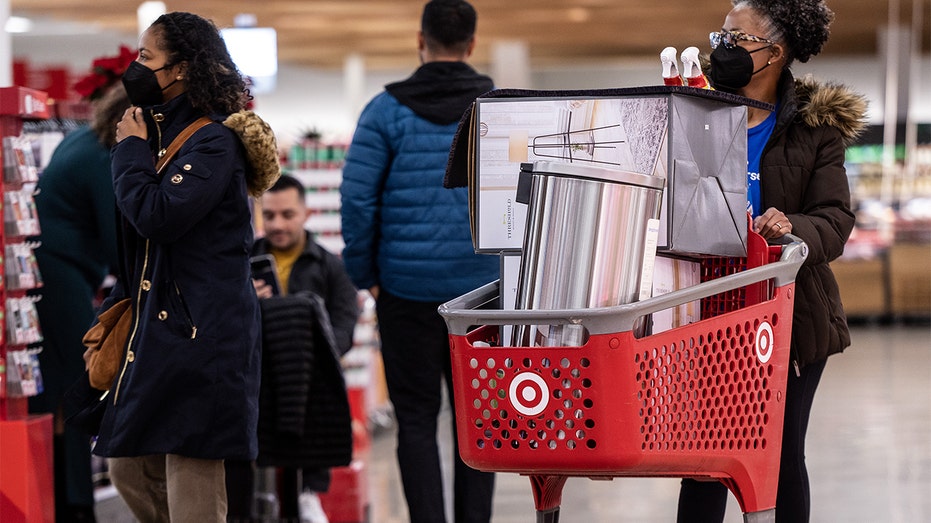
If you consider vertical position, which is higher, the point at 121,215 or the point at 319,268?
the point at 121,215

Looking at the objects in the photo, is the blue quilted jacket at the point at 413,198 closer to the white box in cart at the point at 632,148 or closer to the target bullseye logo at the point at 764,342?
the white box in cart at the point at 632,148

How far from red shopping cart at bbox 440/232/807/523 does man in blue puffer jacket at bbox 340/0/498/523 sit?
1.44 m

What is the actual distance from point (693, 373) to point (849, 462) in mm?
4275

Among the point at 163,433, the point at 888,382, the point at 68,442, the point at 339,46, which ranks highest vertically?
the point at 339,46

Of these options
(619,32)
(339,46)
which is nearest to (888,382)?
(619,32)

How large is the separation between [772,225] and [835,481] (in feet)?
11.4

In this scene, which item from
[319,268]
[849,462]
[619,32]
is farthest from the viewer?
[619,32]

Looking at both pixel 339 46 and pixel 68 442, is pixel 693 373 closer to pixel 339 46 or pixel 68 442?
pixel 68 442

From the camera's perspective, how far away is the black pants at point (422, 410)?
385 cm

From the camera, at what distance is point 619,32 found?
63.4ft

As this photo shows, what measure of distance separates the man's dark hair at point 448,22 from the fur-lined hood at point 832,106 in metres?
1.29

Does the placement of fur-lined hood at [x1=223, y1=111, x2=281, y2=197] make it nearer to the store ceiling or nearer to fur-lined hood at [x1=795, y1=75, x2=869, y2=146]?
fur-lined hood at [x1=795, y1=75, x2=869, y2=146]

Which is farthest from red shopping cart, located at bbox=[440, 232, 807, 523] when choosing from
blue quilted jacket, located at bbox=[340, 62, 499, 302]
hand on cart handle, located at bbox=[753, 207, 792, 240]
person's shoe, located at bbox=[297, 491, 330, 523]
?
person's shoe, located at bbox=[297, 491, 330, 523]

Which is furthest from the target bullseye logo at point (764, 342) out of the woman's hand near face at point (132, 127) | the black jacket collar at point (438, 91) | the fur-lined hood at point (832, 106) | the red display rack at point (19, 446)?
the red display rack at point (19, 446)
